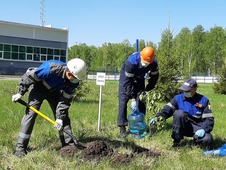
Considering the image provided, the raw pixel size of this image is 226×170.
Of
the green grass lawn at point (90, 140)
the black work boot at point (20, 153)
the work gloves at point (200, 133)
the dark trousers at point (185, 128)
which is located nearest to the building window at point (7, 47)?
the green grass lawn at point (90, 140)

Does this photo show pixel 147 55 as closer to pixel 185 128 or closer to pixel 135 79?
pixel 135 79

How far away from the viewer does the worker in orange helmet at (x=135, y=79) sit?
6.42m

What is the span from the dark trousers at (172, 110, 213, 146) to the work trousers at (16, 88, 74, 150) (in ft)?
5.57

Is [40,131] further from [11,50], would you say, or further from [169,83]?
[11,50]

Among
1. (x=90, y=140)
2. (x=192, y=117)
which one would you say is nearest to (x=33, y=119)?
(x=90, y=140)

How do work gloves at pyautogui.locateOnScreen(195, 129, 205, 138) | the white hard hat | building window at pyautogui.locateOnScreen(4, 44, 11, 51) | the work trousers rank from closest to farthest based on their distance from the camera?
1. the white hard hat
2. the work trousers
3. work gloves at pyautogui.locateOnScreen(195, 129, 205, 138)
4. building window at pyautogui.locateOnScreen(4, 44, 11, 51)

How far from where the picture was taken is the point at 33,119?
523 cm

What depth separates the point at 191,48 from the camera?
60094mm

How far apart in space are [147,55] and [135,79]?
0.75 metres

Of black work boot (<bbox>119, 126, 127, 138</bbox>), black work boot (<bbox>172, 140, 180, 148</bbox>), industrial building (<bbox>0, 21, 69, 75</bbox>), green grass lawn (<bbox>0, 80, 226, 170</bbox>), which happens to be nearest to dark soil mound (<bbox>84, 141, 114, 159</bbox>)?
green grass lawn (<bbox>0, 80, 226, 170</bbox>)

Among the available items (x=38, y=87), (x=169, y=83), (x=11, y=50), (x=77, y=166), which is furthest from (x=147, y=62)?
(x=11, y=50)

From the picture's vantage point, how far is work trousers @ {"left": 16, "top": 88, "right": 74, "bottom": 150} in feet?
16.9

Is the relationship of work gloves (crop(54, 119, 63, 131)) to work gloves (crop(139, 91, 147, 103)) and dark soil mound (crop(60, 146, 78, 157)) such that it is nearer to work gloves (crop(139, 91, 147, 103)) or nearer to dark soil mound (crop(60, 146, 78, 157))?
dark soil mound (crop(60, 146, 78, 157))

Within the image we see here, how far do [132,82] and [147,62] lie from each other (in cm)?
64
